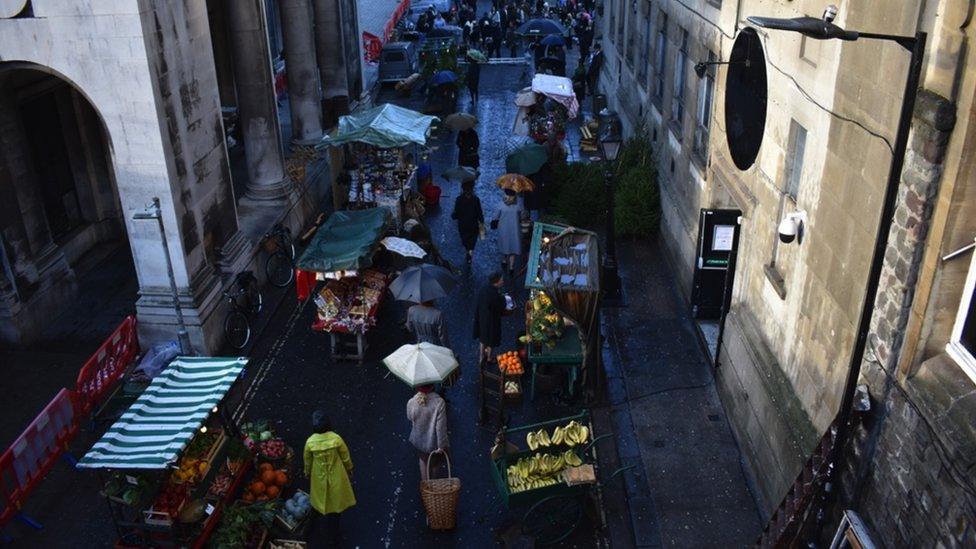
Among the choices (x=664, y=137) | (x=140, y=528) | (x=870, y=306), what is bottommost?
(x=140, y=528)

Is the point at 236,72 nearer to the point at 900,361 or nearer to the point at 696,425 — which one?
the point at 696,425

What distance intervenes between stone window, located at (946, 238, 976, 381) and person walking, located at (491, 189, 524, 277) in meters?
→ 10.1

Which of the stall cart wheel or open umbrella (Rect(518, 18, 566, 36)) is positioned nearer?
the stall cart wheel

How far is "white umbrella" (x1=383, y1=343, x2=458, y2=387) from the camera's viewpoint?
10391 mm

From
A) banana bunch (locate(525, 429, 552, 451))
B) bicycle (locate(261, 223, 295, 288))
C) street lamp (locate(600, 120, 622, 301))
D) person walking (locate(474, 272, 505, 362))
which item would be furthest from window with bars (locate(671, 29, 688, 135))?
banana bunch (locate(525, 429, 552, 451))

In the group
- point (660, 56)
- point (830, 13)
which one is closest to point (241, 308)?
point (830, 13)

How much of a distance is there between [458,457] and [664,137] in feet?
33.2

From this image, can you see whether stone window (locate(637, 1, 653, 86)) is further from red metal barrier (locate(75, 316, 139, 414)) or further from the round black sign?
red metal barrier (locate(75, 316, 139, 414))

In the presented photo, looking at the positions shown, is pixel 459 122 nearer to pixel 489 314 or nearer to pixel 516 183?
pixel 516 183

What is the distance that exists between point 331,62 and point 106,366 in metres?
15.2

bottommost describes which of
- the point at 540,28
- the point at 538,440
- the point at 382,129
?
the point at 538,440

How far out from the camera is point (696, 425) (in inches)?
486

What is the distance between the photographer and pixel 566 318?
1261cm

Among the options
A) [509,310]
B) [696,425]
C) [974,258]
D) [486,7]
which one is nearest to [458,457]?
[509,310]
